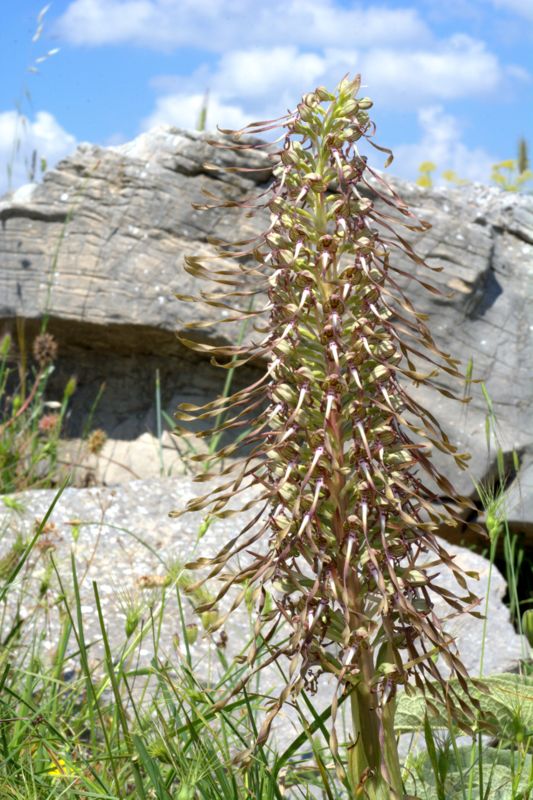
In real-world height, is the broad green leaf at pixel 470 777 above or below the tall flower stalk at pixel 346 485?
below

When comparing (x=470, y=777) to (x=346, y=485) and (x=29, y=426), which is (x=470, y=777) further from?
(x=29, y=426)

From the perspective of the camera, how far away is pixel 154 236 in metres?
5.40

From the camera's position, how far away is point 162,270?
532 centimetres

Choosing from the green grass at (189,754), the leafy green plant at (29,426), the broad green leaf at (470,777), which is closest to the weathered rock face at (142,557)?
the leafy green plant at (29,426)

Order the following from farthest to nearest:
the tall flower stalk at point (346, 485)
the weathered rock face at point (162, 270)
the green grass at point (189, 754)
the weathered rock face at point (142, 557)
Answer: the weathered rock face at point (162, 270)
the weathered rock face at point (142, 557)
the green grass at point (189, 754)
the tall flower stalk at point (346, 485)

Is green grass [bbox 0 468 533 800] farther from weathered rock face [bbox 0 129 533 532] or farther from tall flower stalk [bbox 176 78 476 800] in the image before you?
weathered rock face [bbox 0 129 533 532]

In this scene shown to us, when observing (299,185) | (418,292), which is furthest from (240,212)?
(299,185)

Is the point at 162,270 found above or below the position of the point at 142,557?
above

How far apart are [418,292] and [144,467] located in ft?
6.08

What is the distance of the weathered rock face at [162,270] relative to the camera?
511 cm

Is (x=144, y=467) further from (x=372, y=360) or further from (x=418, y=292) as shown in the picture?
(x=372, y=360)

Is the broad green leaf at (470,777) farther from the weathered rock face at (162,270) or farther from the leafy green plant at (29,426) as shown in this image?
the weathered rock face at (162,270)

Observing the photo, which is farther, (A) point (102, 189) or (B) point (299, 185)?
(A) point (102, 189)

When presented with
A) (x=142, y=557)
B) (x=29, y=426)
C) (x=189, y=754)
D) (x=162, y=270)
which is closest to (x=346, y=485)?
(x=189, y=754)
